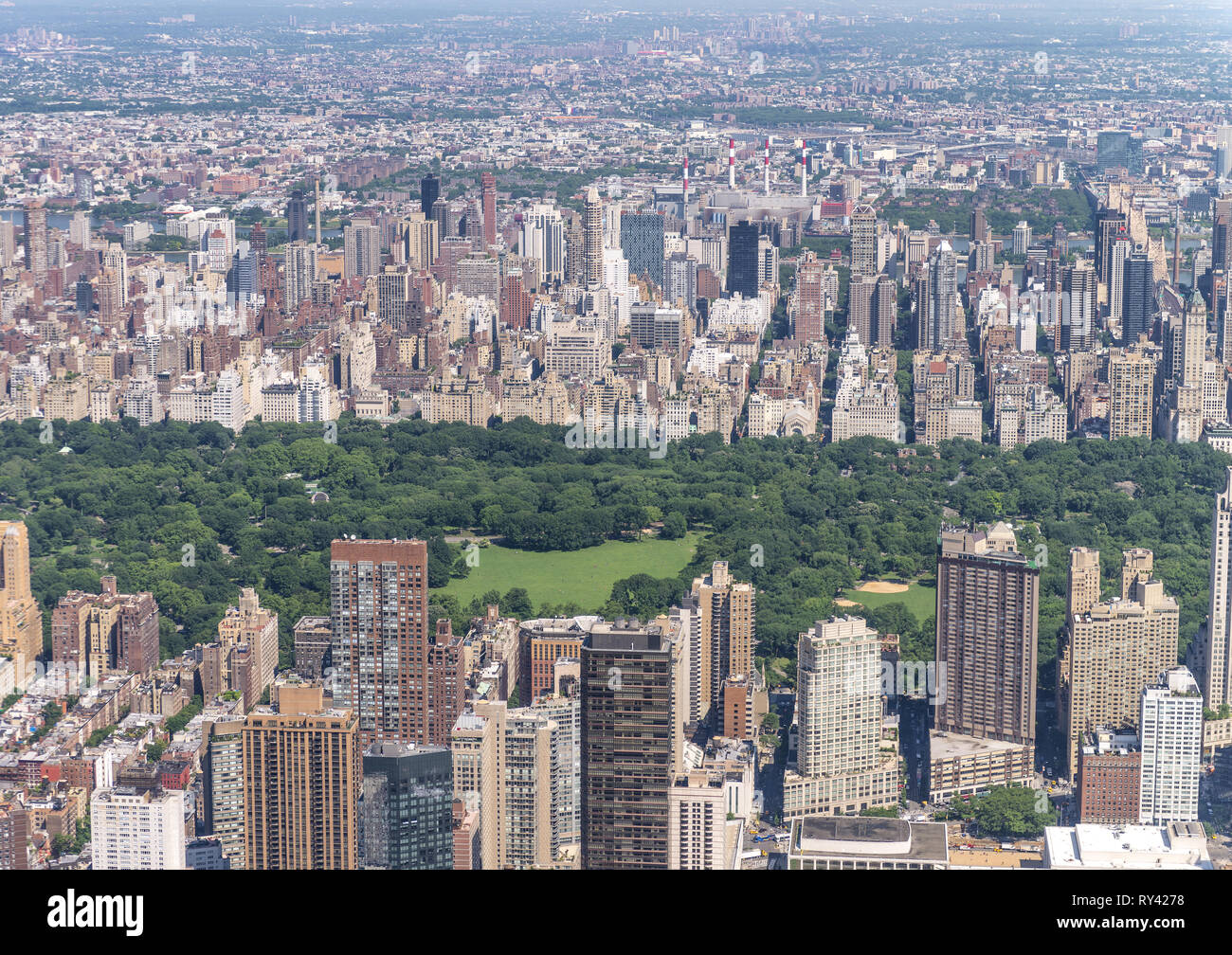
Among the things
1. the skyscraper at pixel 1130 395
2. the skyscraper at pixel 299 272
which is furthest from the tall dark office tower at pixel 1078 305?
the skyscraper at pixel 299 272

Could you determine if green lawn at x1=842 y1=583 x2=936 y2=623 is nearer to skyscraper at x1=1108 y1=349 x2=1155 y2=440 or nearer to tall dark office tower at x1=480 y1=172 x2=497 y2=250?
skyscraper at x1=1108 y1=349 x2=1155 y2=440

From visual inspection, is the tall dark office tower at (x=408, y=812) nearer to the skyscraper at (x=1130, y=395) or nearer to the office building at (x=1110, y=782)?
the office building at (x=1110, y=782)

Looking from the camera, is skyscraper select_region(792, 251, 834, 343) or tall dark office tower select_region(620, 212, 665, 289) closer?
skyscraper select_region(792, 251, 834, 343)

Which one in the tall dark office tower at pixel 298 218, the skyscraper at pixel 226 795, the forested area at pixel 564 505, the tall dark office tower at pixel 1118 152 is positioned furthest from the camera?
the tall dark office tower at pixel 1118 152

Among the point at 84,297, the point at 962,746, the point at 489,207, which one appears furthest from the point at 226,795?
the point at 489,207

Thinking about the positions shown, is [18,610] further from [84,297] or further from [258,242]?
[258,242]

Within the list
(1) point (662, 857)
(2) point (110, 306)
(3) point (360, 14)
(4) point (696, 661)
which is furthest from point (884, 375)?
(3) point (360, 14)

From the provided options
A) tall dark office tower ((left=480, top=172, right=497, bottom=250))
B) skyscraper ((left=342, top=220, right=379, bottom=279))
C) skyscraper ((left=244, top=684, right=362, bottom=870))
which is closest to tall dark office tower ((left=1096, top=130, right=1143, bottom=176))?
tall dark office tower ((left=480, top=172, right=497, bottom=250))
